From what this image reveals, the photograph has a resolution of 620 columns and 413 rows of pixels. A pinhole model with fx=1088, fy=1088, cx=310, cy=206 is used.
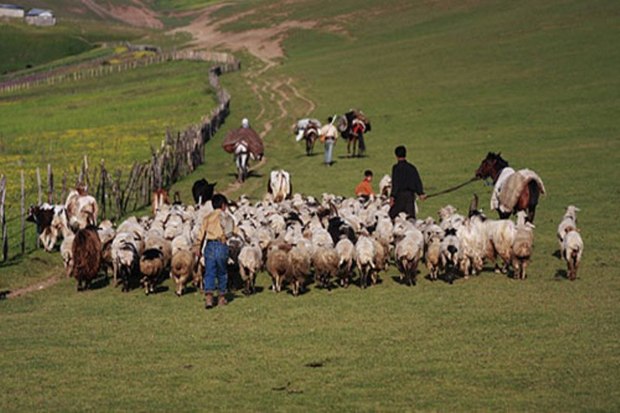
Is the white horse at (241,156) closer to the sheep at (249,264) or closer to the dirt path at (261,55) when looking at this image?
the dirt path at (261,55)

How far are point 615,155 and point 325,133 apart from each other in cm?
916

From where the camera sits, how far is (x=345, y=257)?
17.7 m

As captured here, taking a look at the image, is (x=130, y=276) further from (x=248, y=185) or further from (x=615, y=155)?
(x=615, y=155)

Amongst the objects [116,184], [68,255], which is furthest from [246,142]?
[68,255]

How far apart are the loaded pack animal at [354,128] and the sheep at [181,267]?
19.6 metres

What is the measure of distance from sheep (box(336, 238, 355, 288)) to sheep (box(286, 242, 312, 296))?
52cm

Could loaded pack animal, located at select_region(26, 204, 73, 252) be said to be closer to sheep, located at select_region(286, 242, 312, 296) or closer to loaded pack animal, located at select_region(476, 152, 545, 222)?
sheep, located at select_region(286, 242, 312, 296)

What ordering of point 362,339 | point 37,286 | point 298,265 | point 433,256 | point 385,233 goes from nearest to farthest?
1. point 362,339
2. point 298,265
3. point 433,256
4. point 385,233
5. point 37,286

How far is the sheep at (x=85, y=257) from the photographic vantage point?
733 inches

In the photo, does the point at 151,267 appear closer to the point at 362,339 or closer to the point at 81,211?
the point at 362,339

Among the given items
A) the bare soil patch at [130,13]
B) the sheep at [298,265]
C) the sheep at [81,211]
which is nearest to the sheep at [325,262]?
the sheep at [298,265]

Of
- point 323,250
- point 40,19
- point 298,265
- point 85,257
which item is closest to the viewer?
point 298,265

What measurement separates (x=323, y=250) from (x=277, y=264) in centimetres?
78

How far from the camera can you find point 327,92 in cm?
5838
